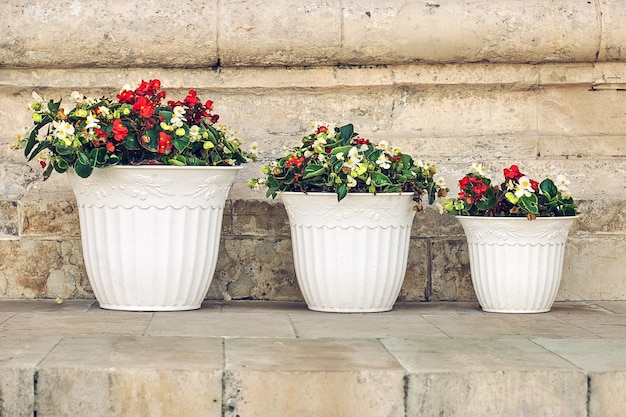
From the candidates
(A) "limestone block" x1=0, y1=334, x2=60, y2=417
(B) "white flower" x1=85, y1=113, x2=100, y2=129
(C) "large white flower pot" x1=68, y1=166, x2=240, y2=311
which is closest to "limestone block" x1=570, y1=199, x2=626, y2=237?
(C) "large white flower pot" x1=68, y1=166, x2=240, y2=311

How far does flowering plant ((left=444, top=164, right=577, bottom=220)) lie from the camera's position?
15.2 feet

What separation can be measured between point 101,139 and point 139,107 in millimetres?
207

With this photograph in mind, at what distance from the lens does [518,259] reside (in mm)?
4668

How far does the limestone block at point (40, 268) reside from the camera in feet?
Answer: 16.5

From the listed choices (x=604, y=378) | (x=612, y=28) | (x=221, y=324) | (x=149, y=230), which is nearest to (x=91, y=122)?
(x=149, y=230)

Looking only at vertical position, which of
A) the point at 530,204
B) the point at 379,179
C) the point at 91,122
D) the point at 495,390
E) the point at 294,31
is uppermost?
the point at 294,31

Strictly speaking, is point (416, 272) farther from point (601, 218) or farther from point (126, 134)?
point (126, 134)

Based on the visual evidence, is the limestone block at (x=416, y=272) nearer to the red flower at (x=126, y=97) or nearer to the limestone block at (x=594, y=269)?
the limestone block at (x=594, y=269)

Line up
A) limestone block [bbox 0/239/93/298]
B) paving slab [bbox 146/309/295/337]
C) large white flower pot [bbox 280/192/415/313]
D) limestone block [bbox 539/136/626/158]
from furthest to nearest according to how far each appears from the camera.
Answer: limestone block [bbox 539/136/626/158] < limestone block [bbox 0/239/93/298] < large white flower pot [bbox 280/192/415/313] < paving slab [bbox 146/309/295/337]

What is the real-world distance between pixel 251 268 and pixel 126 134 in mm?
1049

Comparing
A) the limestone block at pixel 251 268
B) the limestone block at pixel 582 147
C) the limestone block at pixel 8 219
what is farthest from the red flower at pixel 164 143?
the limestone block at pixel 582 147

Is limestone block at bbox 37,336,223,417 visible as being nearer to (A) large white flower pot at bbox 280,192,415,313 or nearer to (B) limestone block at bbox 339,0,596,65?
(A) large white flower pot at bbox 280,192,415,313

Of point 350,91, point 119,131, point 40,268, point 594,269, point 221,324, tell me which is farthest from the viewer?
point 350,91

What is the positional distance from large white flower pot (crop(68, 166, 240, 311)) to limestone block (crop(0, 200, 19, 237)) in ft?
1.87
